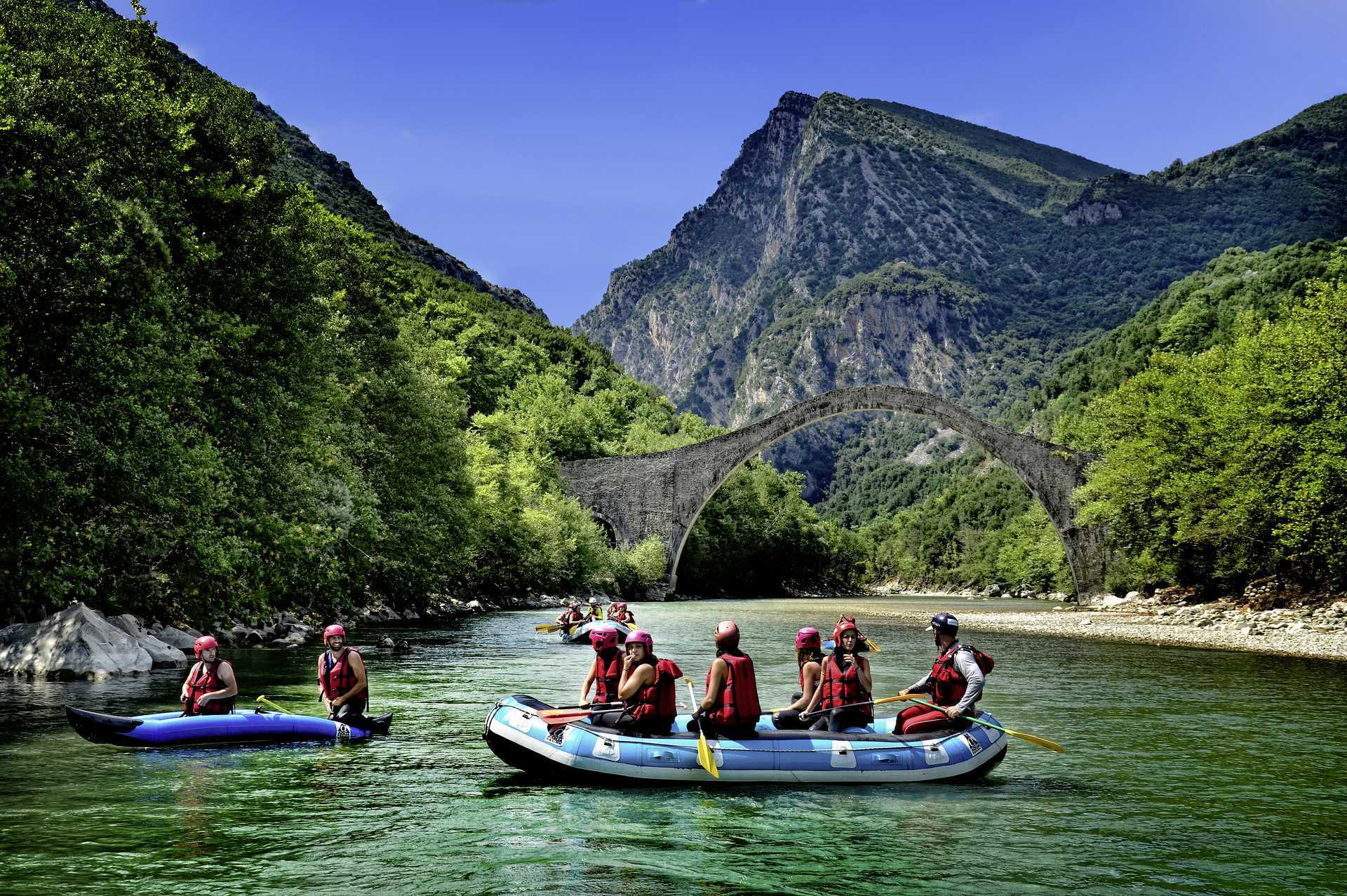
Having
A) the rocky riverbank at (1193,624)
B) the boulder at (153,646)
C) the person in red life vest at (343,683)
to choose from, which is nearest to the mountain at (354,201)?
the rocky riverbank at (1193,624)

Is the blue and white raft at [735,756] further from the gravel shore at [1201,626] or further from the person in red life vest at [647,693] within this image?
the gravel shore at [1201,626]

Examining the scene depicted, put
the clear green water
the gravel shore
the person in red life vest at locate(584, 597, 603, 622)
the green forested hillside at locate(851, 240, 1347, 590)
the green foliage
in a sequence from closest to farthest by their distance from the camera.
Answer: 1. the clear green water
2. the gravel shore
3. the green foliage
4. the green forested hillside at locate(851, 240, 1347, 590)
5. the person in red life vest at locate(584, 597, 603, 622)

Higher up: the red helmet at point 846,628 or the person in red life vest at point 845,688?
the red helmet at point 846,628

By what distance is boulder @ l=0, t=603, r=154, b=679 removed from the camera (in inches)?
717

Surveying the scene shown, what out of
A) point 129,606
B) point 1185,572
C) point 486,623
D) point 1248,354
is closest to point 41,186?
point 129,606

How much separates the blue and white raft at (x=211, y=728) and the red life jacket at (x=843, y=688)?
5.50m

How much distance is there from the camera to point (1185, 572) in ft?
140

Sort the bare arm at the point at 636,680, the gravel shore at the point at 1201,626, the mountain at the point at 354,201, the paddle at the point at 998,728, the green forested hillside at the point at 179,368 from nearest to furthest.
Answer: the bare arm at the point at 636,680 < the paddle at the point at 998,728 < the green forested hillside at the point at 179,368 < the gravel shore at the point at 1201,626 < the mountain at the point at 354,201

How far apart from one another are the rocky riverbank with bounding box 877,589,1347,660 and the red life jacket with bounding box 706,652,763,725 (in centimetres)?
1835

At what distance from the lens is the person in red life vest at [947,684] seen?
38.0ft

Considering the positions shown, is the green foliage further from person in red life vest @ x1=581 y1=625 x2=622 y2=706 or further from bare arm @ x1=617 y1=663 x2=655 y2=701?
bare arm @ x1=617 y1=663 x2=655 y2=701

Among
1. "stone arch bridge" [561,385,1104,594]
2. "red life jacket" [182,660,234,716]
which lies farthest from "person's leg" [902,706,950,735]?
"stone arch bridge" [561,385,1104,594]

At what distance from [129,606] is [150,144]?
346 inches

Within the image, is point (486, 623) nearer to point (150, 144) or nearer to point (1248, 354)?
point (150, 144)
